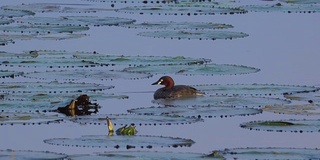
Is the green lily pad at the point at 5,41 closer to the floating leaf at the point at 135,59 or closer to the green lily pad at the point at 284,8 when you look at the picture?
the floating leaf at the point at 135,59

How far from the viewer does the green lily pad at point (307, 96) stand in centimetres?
1553

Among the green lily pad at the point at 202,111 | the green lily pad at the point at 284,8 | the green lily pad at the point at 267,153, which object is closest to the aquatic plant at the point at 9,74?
the green lily pad at the point at 202,111

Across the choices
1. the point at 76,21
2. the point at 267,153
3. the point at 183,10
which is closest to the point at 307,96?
the point at 267,153

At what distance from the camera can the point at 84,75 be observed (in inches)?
677

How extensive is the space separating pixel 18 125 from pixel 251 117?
2311 mm

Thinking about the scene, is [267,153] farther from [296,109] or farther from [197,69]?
[197,69]

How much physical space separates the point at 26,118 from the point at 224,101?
2305mm

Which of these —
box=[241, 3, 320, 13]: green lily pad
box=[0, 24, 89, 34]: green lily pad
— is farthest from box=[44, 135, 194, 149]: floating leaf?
box=[241, 3, 320, 13]: green lily pad

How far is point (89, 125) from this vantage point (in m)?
14.0

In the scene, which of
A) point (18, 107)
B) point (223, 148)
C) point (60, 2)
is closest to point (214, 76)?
point (18, 107)

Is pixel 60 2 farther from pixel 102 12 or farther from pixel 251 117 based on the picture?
pixel 251 117

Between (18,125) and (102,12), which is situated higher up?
(102,12)

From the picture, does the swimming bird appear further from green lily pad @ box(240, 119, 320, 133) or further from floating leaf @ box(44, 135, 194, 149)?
floating leaf @ box(44, 135, 194, 149)

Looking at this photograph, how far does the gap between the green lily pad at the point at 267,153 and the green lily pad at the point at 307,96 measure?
9.14 ft
